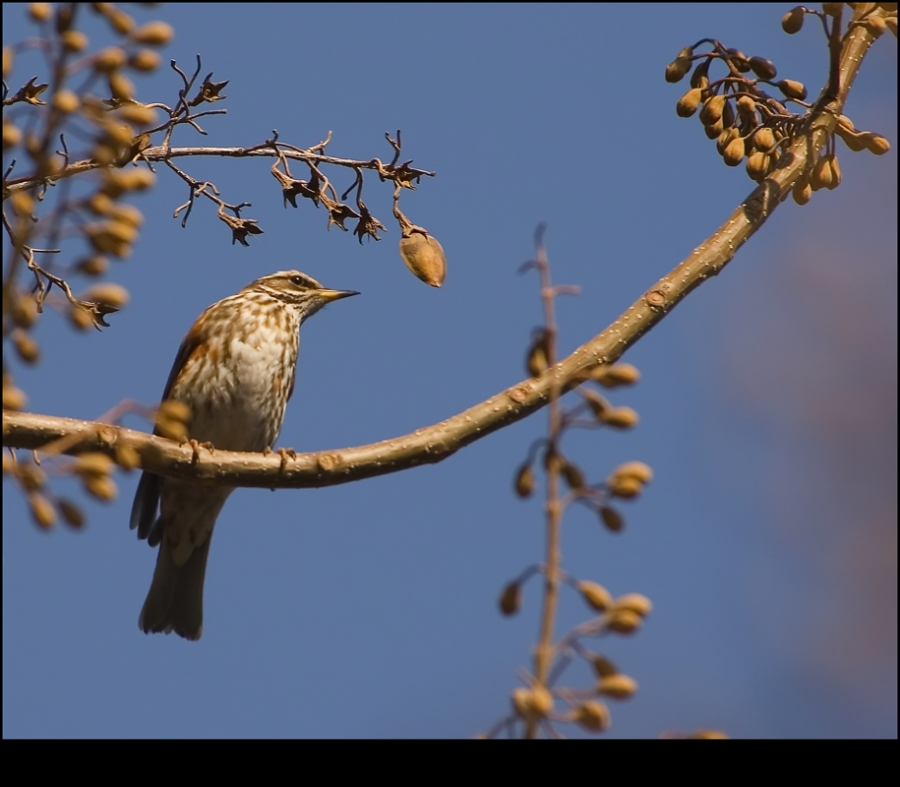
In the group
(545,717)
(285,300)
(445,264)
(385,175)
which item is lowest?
(545,717)

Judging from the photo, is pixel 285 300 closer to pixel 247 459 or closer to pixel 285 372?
pixel 285 372

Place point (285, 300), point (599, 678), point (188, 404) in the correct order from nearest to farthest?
point (599, 678) → point (188, 404) → point (285, 300)

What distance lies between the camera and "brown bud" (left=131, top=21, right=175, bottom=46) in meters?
3.05

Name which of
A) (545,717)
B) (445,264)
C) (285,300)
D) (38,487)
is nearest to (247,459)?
(445,264)

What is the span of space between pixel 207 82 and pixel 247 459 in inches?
61.1

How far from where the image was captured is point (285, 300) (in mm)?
8391

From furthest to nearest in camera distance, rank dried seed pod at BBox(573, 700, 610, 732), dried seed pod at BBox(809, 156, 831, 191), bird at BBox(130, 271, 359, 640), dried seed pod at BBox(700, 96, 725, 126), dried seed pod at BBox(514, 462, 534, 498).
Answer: bird at BBox(130, 271, 359, 640) → dried seed pod at BBox(809, 156, 831, 191) → dried seed pod at BBox(700, 96, 725, 126) → dried seed pod at BBox(514, 462, 534, 498) → dried seed pod at BBox(573, 700, 610, 732)

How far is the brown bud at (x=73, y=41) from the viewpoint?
271cm

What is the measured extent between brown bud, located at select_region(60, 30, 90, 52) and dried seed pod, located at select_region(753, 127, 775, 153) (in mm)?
2936

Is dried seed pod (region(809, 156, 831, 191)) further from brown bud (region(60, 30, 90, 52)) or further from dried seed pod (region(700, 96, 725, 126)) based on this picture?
brown bud (region(60, 30, 90, 52))

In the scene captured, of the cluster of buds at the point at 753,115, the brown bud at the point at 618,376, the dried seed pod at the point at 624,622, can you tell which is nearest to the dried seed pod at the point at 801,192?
the cluster of buds at the point at 753,115

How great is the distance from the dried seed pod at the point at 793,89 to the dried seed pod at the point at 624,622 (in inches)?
136

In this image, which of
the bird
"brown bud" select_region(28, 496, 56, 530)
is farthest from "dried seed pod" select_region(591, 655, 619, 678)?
the bird

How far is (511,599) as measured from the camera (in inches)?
95.6
